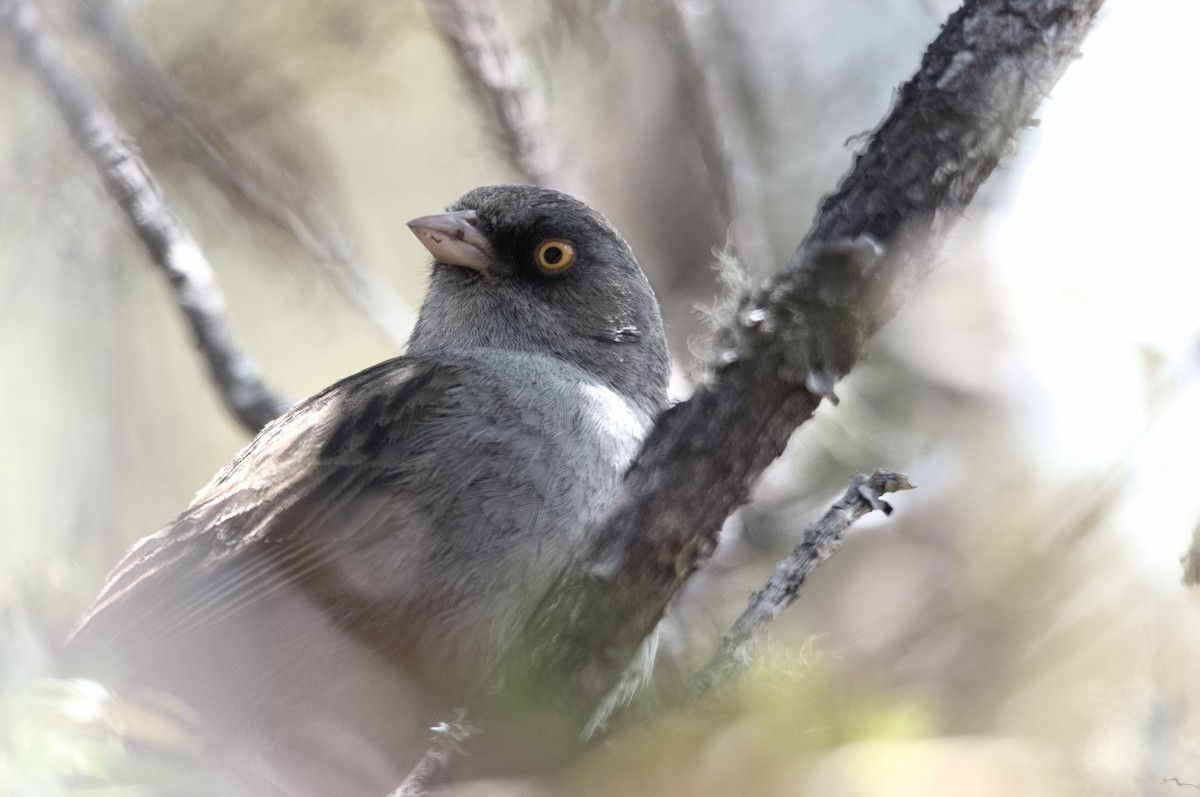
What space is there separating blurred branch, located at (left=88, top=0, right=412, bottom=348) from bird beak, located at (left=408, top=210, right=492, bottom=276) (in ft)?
2.76

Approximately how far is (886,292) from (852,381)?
3208 mm

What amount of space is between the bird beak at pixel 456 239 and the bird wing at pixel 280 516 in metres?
0.59

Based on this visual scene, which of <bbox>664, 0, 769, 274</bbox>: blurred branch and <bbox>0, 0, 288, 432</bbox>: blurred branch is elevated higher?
<bbox>664, 0, 769, 274</bbox>: blurred branch

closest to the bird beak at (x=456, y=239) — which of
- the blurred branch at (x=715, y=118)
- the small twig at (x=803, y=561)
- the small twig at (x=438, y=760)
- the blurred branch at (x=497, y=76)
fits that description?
the blurred branch at (x=497, y=76)

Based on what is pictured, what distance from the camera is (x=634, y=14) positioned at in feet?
19.1

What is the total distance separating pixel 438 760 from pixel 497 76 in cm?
301

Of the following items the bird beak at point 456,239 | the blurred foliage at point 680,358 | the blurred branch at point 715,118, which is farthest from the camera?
the blurred branch at point 715,118

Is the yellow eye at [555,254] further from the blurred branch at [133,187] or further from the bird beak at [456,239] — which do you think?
the blurred branch at [133,187]

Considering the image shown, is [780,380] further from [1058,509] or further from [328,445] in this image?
[328,445]

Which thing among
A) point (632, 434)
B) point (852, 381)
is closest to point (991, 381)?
point (852, 381)

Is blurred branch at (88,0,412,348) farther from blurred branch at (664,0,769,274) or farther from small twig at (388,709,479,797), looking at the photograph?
small twig at (388,709,479,797)

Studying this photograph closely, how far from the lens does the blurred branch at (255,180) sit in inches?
175

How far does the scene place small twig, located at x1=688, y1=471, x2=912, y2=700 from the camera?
2.32 meters

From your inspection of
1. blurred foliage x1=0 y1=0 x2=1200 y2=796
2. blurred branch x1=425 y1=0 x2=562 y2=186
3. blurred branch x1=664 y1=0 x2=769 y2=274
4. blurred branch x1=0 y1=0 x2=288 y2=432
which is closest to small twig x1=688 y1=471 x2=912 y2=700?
blurred foliage x1=0 y1=0 x2=1200 y2=796
